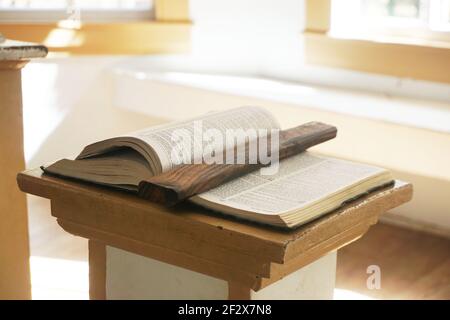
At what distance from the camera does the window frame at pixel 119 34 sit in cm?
334

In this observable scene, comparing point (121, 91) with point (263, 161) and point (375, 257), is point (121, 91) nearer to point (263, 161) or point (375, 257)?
point (375, 257)

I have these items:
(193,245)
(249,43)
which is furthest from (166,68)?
→ (193,245)

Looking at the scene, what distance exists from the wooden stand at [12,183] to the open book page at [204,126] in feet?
1.62

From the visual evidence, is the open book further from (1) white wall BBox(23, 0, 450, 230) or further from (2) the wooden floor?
(1) white wall BBox(23, 0, 450, 230)

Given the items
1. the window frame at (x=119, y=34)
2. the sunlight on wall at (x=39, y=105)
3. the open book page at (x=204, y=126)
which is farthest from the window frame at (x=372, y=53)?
the open book page at (x=204, y=126)

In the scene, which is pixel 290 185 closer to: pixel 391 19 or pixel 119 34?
pixel 391 19

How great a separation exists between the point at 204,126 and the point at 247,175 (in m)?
0.09

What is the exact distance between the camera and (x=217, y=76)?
3.50 m

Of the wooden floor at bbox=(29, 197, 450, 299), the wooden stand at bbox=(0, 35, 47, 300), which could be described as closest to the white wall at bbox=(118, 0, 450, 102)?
the wooden floor at bbox=(29, 197, 450, 299)

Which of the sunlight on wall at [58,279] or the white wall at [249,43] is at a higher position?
the white wall at [249,43]

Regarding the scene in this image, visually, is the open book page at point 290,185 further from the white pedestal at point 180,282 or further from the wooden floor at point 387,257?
the wooden floor at point 387,257

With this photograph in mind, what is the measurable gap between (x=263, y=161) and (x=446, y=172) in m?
1.75

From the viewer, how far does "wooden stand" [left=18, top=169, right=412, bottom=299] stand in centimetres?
82

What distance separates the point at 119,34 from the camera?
3467 millimetres
